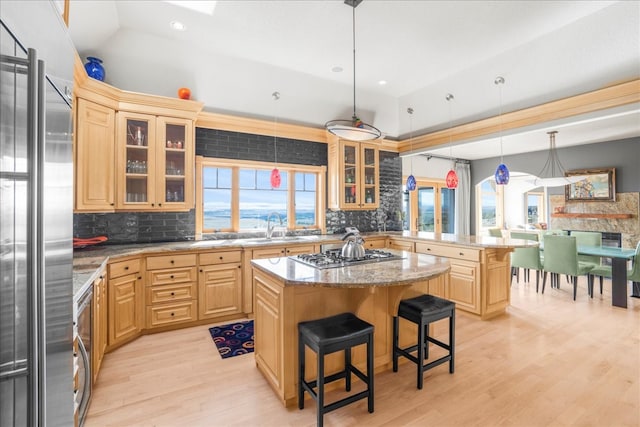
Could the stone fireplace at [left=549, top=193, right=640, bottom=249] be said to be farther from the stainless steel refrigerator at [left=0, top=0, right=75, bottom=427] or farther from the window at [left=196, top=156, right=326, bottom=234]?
the stainless steel refrigerator at [left=0, top=0, right=75, bottom=427]

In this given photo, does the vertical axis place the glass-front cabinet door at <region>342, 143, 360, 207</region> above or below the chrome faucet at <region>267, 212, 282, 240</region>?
above

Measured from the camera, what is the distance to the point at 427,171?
23.3 ft

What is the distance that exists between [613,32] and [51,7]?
420 cm

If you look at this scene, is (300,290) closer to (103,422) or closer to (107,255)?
(103,422)

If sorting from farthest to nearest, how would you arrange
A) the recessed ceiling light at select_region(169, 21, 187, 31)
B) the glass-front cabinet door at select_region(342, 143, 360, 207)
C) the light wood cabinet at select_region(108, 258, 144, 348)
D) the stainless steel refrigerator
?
1. the glass-front cabinet door at select_region(342, 143, 360, 207)
2. the recessed ceiling light at select_region(169, 21, 187, 31)
3. the light wood cabinet at select_region(108, 258, 144, 348)
4. the stainless steel refrigerator

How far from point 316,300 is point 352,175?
325cm

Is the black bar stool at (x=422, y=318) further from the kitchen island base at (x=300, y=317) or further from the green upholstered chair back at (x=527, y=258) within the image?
the green upholstered chair back at (x=527, y=258)

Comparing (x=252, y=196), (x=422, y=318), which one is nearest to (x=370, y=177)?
(x=252, y=196)

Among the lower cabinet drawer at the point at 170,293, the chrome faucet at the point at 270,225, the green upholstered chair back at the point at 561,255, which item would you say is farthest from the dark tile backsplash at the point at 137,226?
the green upholstered chair back at the point at 561,255

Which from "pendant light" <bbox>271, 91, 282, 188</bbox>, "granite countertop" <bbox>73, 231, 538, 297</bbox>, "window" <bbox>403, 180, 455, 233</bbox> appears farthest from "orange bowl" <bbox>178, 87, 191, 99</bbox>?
"window" <bbox>403, 180, 455, 233</bbox>

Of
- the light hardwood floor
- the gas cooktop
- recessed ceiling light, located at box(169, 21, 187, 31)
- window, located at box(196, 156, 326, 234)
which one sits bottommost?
the light hardwood floor

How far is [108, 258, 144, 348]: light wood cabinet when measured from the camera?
2.81 meters

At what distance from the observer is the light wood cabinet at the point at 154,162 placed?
3326 millimetres

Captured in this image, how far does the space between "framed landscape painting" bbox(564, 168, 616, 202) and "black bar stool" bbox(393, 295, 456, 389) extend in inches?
226
